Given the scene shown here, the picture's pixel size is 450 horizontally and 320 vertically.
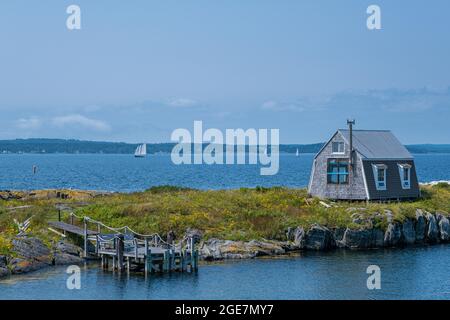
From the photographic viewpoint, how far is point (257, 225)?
55781 millimetres

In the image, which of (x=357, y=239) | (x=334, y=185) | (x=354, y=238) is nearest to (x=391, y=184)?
(x=334, y=185)

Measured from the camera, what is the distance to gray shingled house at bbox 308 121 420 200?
63.0 metres

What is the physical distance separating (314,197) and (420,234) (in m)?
9.48

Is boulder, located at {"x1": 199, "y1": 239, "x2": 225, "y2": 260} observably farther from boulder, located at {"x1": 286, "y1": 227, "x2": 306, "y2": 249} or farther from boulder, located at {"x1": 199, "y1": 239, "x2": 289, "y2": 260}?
boulder, located at {"x1": 286, "y1": 227, "x2": 306, "y2": 249}

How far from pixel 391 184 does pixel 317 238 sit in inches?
503

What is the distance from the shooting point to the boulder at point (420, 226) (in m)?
58.9

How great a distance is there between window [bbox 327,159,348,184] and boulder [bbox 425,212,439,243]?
719 cm

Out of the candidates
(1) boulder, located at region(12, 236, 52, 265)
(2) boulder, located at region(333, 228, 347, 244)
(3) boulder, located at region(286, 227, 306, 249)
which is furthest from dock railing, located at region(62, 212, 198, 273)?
(2) boulder, located at region(333, 228, 347, 244)

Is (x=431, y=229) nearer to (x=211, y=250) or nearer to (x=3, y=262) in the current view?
(x=211, y=250)

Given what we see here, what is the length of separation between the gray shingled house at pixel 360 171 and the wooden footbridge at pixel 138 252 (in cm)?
1738

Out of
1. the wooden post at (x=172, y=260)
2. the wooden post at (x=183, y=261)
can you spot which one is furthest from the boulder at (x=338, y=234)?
the wooden post at (x=172, y=260)

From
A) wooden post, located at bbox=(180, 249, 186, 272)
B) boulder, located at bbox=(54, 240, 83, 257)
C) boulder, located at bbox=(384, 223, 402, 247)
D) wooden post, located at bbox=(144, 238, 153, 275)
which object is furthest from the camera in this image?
boulder, located at bbox=(384, 223, 402, 247)
